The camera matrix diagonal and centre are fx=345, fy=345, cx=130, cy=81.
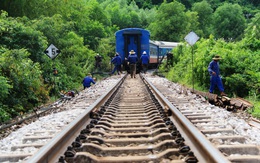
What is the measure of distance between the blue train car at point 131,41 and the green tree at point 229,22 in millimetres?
75586

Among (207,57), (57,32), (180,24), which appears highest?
(180,24)

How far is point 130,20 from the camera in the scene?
3824 inches

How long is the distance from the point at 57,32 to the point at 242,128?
18356 millimetres

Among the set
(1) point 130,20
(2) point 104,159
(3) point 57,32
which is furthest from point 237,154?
(1) point 130,20

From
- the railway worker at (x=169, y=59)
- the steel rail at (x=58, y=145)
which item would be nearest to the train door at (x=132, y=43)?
the railway worker at (x=169, y=59)

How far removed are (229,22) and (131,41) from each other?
79.4 meters

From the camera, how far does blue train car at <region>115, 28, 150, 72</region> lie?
23.6 metres

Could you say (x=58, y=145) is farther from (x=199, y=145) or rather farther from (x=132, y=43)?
(x=132, y=43)

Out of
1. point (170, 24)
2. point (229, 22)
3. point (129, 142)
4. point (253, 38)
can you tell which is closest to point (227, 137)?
point (129, 142)

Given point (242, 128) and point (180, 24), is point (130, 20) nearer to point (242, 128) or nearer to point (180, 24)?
point (180, 24)

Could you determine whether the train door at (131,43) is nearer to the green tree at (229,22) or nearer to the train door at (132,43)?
the train door at (132,43)

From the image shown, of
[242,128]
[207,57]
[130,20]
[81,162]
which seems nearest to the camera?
[81,162]

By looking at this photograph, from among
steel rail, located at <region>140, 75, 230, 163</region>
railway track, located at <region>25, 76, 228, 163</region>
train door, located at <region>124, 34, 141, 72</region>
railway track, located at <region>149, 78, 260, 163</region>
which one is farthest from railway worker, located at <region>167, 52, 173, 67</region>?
steel rail, located at <region>140, 75, 230, 163</region>

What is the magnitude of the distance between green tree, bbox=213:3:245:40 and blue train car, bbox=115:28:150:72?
7559 cm
